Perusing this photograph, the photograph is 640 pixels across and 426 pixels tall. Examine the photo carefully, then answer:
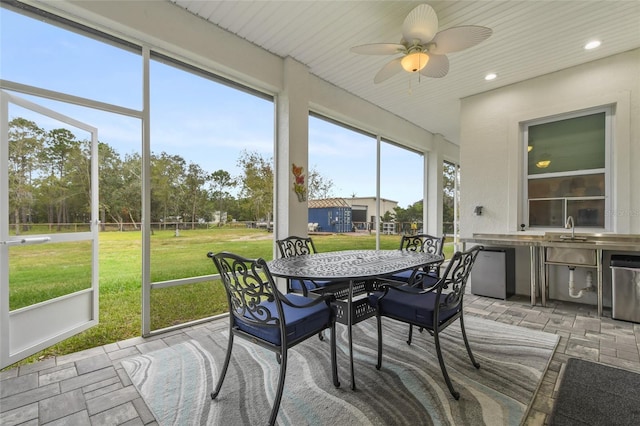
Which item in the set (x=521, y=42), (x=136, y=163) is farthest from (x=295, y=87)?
(x=521, y=42)

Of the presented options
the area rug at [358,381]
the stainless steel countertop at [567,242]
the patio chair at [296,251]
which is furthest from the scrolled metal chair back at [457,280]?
the stainless steel countertop at [567,242]

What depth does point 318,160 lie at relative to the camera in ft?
14.4

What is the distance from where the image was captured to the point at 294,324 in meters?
1.65

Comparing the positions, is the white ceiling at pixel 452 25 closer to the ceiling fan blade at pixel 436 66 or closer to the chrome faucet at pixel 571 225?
the ceiling fan blade at pixel 436 66

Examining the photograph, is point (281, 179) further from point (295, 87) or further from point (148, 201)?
point (148, 201)

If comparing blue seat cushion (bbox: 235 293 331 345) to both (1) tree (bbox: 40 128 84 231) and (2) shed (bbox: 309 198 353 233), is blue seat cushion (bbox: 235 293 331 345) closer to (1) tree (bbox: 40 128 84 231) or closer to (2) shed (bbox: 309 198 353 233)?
(1) tree (bbox: 40 128 84 231)

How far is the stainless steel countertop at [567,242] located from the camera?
10.1 feet

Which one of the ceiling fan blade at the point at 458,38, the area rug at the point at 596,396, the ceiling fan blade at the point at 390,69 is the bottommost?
the area rug at the point at 596,396

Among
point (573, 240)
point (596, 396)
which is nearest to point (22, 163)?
point (596, 396)

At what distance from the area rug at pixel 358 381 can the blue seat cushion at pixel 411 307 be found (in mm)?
409

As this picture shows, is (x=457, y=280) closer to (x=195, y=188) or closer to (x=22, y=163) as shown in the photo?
(x=195, y=188)

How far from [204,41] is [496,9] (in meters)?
2.89

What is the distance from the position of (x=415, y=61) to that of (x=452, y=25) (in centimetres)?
89

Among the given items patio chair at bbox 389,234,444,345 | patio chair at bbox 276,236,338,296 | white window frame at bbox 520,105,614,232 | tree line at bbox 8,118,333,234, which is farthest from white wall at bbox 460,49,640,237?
tree line at bbox 8,118,333,234
